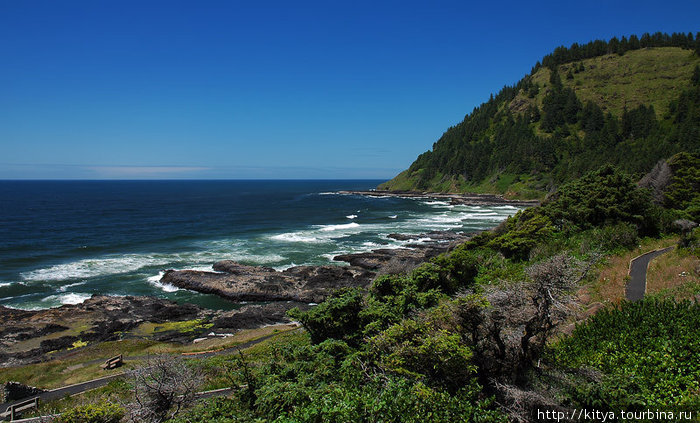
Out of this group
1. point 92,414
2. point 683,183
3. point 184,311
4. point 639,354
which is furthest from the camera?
point 683,183

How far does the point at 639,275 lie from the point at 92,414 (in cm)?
2303

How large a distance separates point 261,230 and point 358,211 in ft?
109

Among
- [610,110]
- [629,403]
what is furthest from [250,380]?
[610,110]

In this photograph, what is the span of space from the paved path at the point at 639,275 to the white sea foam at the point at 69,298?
41.0m

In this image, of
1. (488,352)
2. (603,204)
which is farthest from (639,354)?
(603,204)

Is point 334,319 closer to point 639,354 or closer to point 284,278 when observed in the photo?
point 639,354

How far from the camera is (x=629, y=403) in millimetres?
7930

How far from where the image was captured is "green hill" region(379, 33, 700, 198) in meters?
95.2

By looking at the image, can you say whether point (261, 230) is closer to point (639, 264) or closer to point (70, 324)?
point (70, 324)

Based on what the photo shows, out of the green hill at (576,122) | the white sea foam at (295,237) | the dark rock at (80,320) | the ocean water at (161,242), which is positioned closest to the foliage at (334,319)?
the dark rock at (80,320)

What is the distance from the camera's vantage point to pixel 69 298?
109ft

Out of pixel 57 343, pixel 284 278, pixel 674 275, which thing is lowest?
pixel 57 343

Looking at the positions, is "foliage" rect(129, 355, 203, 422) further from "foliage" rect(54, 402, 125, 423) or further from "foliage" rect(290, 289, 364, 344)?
"foliage" rect(290, 289, 364, 344)

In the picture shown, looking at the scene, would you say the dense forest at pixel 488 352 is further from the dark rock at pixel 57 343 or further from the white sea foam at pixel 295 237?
the white sea foam at pixel 295 237
